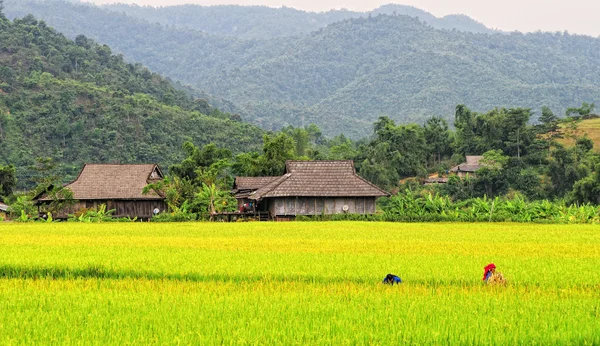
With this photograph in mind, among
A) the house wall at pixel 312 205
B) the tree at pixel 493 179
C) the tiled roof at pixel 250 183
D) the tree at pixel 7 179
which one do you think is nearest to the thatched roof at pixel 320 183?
the house wall at pixel 312 205

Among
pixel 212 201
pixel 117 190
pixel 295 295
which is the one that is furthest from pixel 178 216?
pixel 295 295

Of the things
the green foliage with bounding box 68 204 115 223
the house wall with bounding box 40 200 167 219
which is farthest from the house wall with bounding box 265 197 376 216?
the green foliage with bounding box 68 204 115 223

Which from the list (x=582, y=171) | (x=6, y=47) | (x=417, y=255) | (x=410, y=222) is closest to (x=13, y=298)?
(x=417, y=255)

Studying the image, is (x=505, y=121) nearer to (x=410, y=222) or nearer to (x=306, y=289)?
(x=410, y=222)

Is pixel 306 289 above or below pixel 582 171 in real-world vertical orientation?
below

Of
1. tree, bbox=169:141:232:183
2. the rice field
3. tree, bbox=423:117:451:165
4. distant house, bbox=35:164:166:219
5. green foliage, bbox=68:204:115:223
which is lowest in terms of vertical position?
the rice field

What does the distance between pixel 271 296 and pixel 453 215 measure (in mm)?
23671

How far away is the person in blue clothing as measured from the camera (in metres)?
10.1

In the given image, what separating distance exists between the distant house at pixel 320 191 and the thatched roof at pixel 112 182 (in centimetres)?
716

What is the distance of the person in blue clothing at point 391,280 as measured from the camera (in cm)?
1005

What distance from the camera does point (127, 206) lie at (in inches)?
1505

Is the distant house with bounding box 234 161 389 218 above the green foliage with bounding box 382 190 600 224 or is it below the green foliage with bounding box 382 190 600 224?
above

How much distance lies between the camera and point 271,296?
343 inches

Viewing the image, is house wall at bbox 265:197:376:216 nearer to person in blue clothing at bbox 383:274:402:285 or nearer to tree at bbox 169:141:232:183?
tree at bbox 169:141:232:183
